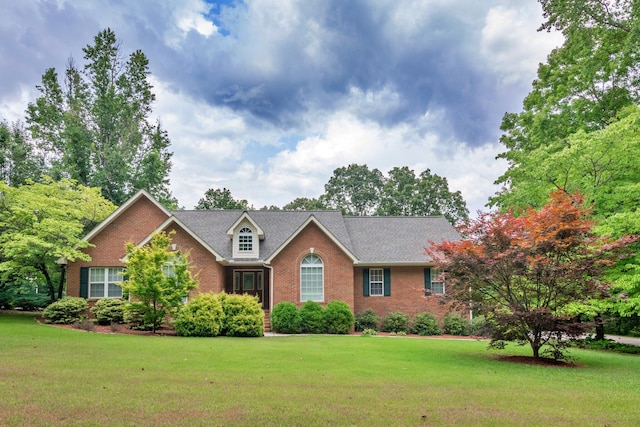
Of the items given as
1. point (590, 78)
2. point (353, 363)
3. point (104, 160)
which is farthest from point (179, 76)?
point (590, 78)

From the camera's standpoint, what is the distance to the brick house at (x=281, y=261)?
24703 mm

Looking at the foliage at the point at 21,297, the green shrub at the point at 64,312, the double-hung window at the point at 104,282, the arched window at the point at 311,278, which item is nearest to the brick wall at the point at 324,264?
the arched window at the point at 311,278

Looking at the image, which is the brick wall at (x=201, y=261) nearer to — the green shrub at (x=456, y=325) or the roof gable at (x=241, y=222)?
the roof gable at (x=241, y=222)

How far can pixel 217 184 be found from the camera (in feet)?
194

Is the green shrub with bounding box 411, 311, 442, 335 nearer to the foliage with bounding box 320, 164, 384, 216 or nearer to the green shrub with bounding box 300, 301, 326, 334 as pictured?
the green shrub with bounding box 300, 301, 326, 334

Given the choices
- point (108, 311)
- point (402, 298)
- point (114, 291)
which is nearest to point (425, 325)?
point (402, 298)

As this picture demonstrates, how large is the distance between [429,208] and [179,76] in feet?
132

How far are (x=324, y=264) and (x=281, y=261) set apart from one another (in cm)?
229

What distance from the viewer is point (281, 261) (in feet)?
81.9

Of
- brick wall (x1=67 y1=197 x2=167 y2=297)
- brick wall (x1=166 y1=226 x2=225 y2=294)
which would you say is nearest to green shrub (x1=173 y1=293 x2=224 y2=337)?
brick wall (x1=166 y1=226 x2=225 y2=294)

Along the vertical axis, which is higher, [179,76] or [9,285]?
[179,76]

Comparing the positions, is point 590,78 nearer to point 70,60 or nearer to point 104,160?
point 104,160

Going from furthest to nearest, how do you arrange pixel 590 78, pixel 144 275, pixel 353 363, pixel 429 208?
pixel 429 208
pixel 590 78
pixel 144 275
pixel 353 363

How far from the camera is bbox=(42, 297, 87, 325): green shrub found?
22.6m
